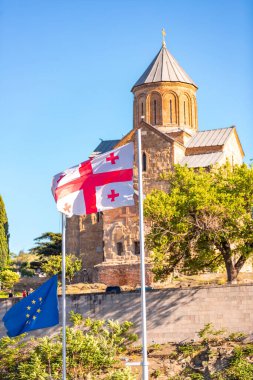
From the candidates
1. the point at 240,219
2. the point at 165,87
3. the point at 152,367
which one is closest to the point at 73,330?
the point at 152,367

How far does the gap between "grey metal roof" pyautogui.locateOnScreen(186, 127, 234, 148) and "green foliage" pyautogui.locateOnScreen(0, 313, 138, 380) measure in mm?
21595

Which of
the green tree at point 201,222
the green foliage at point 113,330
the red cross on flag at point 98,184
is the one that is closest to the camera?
the red cross on flag at point 98,184

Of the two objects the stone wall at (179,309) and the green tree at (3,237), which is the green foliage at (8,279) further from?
the stone wall at (179,309)

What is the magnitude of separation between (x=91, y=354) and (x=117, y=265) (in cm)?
1734

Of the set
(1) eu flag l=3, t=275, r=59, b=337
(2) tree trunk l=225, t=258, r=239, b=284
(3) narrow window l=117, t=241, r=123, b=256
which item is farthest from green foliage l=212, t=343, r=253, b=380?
(3) narrow window l=117, t=241, r=123, b=256

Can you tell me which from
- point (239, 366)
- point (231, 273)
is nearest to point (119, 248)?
point (231, 273)

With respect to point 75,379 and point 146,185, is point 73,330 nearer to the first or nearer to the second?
point 75,379

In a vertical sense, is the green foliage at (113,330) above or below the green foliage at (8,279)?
below

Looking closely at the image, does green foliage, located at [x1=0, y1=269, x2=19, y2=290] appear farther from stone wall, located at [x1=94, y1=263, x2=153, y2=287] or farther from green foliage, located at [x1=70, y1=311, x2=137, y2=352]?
green foliage, located at [x1=70, y1=311, x2=137, y2=352]

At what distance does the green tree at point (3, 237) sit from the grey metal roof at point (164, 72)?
15.7m

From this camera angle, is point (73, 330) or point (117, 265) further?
point (117, 265)

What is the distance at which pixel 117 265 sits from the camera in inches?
1714

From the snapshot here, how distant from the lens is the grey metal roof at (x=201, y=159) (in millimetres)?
44972

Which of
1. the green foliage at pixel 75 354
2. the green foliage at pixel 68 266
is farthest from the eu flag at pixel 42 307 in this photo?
the green foliage at pixel 68 266
